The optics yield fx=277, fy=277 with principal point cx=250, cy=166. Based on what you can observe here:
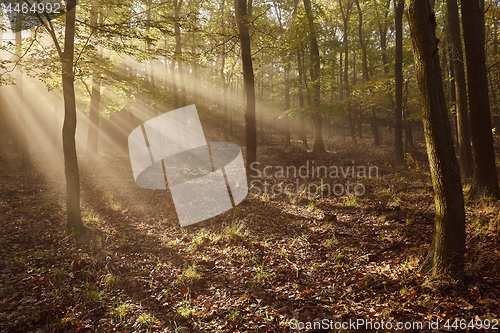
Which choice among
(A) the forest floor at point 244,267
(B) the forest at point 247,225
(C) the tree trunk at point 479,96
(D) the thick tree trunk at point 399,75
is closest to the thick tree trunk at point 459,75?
(B) the forest at point 247,225

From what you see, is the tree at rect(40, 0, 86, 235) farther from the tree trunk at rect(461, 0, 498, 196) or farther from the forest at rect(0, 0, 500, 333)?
the tree trunk at rect(461, 0, 498, 196)

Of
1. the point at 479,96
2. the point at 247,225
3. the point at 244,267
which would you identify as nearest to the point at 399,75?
the point at 479,96

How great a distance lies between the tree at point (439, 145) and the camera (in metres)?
4.25

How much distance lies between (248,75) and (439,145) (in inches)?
322

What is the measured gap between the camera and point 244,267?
635cm

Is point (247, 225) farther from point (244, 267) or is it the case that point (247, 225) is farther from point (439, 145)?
point (439, 145)

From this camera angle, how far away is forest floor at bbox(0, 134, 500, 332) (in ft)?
14.7

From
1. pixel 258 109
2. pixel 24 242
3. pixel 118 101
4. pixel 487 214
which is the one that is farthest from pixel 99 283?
pixel 258 109

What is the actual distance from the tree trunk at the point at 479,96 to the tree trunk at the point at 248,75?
6652 mm

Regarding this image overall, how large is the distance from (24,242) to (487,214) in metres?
12.0

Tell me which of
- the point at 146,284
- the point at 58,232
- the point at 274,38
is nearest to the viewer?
the point at 146,284

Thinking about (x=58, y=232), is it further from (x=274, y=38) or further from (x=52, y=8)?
(x=274, y=38)

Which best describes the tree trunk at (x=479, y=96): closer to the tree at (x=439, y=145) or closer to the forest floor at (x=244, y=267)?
the forest floor at (x=244, y=267)

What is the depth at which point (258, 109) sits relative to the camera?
110ft
